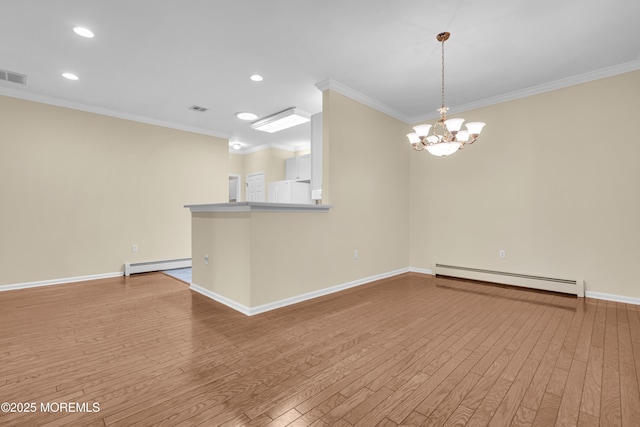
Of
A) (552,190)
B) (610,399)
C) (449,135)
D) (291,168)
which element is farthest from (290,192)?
(610,399)

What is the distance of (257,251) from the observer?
3.02 m

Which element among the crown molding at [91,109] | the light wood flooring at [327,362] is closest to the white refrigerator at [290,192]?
the crown molding at [91,109]

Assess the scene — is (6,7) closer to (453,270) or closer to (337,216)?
(337,216)

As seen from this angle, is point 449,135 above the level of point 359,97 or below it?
below

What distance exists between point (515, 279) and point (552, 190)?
129cm

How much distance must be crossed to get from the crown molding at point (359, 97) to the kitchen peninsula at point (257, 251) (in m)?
1.57

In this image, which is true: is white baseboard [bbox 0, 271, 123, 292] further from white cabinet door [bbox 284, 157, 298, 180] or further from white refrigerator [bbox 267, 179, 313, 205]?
white cabinet door [bbox 284, 157, 298, 180]

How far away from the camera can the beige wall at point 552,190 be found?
3.39 meters

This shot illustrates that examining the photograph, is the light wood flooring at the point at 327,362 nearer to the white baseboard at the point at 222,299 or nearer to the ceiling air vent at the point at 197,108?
the white baseboard at the point at 222,299

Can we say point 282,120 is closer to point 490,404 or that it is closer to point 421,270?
point 421,270

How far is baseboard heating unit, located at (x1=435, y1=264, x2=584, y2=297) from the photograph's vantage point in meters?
3.62

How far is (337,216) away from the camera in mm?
3939

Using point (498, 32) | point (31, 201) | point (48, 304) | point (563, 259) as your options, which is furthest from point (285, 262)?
point (31, 201)

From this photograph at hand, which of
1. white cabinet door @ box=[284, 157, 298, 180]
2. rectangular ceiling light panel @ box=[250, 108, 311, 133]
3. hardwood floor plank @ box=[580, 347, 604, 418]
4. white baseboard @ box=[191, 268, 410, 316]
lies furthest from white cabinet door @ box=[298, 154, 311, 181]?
hardwood floor plank @ box=[580, 347, 604, 418]
